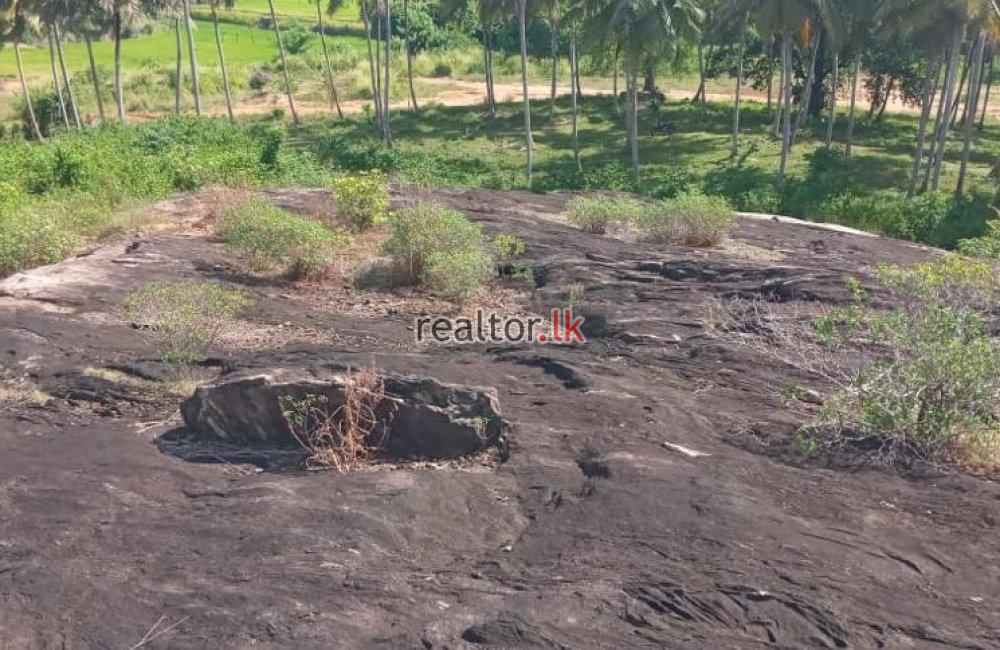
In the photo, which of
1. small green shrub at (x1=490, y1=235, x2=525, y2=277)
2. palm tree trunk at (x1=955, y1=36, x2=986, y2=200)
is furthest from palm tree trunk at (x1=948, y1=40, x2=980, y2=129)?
small green shrub at (x1=490, y1=235, x2=525, y2=277)

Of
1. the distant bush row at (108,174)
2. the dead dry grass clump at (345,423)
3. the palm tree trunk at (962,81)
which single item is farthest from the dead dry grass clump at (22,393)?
the palm tree trunk at (962,81)

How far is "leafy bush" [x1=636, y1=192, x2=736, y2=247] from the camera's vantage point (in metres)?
17.7

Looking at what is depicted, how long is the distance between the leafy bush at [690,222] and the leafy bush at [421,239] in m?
4.71

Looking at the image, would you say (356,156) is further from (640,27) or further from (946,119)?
(946,119)

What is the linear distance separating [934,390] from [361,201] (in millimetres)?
11341

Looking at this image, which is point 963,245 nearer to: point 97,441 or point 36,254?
point 97,441

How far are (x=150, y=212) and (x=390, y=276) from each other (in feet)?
20.5

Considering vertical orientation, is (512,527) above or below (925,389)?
below

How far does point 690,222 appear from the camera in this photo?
58.4 ft

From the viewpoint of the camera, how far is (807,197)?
26578 mm

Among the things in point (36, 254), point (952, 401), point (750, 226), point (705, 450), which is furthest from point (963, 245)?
point (36, 254)

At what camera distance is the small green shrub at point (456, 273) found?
13.5 meters

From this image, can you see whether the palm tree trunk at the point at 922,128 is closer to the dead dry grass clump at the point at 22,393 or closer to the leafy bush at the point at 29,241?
the leafy bush at the point at 29,241

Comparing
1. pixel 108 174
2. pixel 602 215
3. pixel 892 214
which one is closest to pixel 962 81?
pixel 892 214
